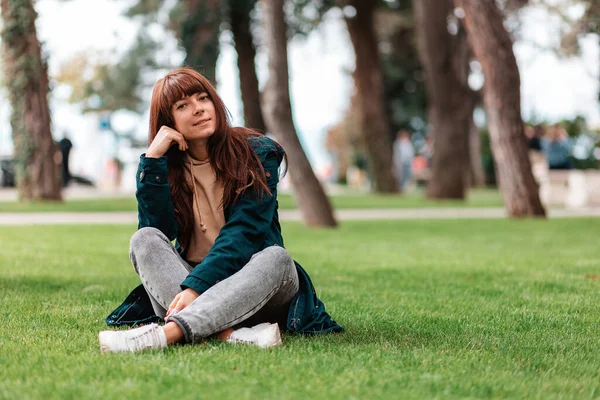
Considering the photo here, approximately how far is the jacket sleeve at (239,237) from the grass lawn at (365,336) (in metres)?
0.33

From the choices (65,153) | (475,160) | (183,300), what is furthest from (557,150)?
(183,300)

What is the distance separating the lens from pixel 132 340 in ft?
12.6

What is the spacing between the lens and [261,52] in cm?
2762

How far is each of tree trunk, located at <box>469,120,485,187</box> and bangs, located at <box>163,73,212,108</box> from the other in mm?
32165

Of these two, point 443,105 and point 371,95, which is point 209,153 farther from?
point 371,95

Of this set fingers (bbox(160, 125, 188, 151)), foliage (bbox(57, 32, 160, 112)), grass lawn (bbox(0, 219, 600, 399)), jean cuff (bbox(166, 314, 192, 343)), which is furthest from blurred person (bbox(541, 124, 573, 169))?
jean cuff (bbox(166, 314, 192, 343))

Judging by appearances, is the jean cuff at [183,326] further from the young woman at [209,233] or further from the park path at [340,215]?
the park path at [340,215]

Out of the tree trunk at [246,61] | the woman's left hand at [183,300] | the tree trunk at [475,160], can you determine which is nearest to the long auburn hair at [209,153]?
the woman's left hand at [183,300]

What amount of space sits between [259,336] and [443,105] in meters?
19.5

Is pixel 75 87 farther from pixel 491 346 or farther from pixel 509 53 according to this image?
pixel 491 346

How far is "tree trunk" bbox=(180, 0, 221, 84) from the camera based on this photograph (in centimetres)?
2455

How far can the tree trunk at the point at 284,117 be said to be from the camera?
13555 millimetres

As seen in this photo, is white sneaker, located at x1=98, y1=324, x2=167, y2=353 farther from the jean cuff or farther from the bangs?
the bangs

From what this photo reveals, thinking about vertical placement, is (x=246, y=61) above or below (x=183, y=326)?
above
